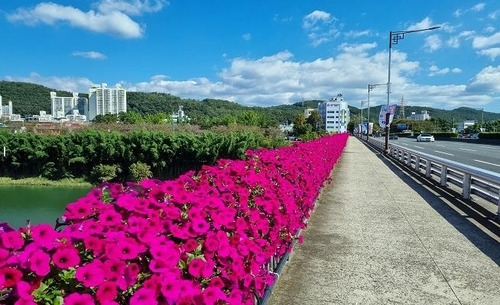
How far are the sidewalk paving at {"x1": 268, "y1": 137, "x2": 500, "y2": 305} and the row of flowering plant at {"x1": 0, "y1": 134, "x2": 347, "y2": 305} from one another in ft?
3.85

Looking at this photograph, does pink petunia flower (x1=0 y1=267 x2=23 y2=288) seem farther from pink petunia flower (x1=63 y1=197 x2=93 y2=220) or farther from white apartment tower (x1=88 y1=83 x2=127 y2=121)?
white apartment tower (x1=88 y1=83 x2=127 y2=121)

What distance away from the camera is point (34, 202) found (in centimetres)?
3188

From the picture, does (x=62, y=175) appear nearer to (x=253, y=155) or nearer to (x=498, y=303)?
(x=253, y=155)

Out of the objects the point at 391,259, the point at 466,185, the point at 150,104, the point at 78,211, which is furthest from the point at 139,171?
the point at 150,104

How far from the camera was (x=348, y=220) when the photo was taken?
6781 mm

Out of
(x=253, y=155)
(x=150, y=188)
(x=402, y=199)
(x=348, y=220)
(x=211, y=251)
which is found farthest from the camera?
(x=402, y=199)

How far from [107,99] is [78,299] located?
166m

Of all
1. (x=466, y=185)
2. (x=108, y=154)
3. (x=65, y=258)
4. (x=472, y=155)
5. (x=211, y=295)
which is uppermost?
(x=65, y=258)

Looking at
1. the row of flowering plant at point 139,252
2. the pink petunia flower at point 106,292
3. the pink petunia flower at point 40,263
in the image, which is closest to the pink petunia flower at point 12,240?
the row of flowering plant at point 139,252

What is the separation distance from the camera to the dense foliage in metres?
41.8

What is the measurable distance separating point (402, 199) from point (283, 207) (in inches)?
233

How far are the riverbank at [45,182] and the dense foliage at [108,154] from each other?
0.75m

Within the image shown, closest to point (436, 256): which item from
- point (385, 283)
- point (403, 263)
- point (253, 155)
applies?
point (403, 263)

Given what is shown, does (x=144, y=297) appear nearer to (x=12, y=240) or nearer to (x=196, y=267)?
(x=196, y=267)
